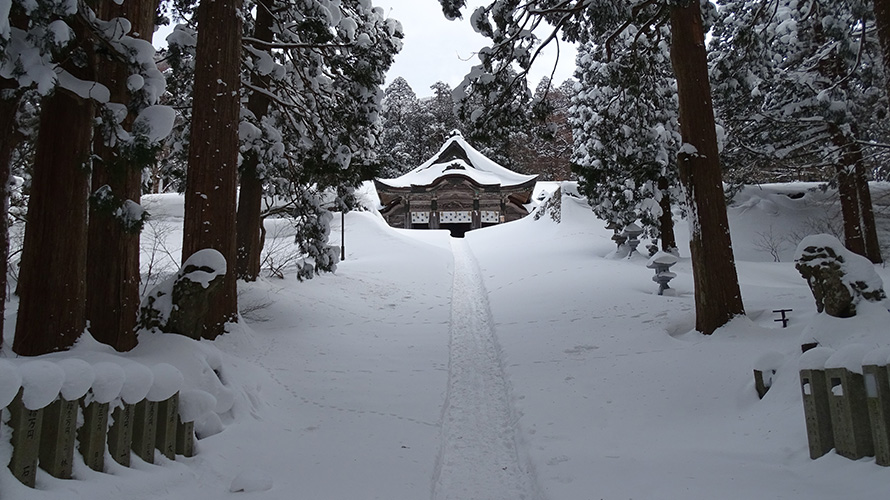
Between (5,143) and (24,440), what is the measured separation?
2.24m

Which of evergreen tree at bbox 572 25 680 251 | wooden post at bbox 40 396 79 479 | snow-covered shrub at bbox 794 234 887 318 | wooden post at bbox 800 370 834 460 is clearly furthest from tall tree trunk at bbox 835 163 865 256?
wooden post at bbox 40 396 79 479

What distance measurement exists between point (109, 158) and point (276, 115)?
18.6ft

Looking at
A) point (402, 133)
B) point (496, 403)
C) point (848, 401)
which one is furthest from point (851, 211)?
point (402, 133)

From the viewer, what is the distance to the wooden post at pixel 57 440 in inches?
106

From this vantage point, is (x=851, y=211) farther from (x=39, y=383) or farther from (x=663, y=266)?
(x=39, y=383)

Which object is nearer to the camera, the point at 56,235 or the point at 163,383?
the point at 163,383

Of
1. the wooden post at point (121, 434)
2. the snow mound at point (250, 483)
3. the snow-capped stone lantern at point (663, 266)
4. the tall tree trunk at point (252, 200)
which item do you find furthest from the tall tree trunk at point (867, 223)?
the wooden post at point (121, 434)

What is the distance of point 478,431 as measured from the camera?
4.82 m

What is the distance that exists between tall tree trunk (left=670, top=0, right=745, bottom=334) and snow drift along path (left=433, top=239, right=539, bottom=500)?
287cm

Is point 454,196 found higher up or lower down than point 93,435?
higher up

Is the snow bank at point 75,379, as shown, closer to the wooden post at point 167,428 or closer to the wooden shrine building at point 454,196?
the wooden post at point 167,428

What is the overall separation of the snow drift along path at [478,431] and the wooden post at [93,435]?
2.04 metres

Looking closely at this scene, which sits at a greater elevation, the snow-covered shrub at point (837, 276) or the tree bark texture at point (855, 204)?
the tree bark texture at point (855, 204)

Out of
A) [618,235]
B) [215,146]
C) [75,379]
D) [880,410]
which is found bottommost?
[880,410]
